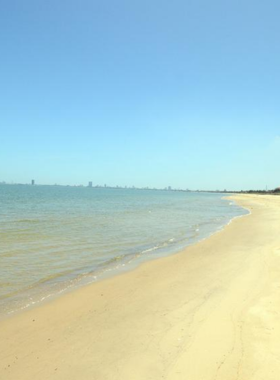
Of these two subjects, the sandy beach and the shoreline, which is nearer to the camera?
the sandy beach

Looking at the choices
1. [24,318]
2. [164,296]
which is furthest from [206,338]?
[24,318]

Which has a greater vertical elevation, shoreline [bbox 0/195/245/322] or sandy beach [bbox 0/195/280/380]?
sandy beach [bbox 0/195/280/380]

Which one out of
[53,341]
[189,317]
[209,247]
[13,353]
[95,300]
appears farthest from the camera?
[209,247]

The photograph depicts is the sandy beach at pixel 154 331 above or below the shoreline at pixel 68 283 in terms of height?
above

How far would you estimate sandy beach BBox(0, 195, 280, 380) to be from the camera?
15.7ft

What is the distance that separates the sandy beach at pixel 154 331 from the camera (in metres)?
4.80

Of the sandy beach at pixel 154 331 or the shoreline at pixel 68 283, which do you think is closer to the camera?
the sandy beach at pixel 154 331

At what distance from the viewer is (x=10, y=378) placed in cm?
469

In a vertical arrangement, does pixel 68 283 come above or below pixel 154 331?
below

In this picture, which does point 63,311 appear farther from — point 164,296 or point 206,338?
point 206,338

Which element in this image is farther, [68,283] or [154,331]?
[68,283]

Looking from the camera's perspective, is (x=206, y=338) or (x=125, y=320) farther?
(x=125, y=320)

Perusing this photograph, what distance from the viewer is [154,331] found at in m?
6.11

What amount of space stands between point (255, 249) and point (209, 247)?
7.34 ft
